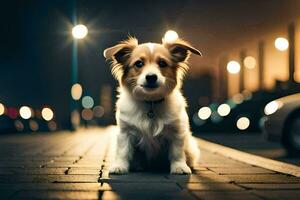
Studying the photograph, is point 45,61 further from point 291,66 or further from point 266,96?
point 266,96

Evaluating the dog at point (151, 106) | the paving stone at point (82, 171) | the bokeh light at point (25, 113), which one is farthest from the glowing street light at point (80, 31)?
the dog at point (151, 106)

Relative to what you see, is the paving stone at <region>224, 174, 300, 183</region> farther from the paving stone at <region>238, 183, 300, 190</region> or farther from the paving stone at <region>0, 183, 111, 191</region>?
the paving stone at <region>0, 183, 111, 191</region>

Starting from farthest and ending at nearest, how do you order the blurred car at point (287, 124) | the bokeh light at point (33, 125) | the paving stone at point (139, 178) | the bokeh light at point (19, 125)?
the bokeh light at point (33, 125), the bokeh light at point (19, 125), the blurred car at point (287, 124), the paving stone at point (139, 178)

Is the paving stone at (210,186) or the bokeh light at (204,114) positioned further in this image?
the bokeh light at (204,114)

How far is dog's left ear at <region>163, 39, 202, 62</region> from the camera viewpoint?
733 centimetres

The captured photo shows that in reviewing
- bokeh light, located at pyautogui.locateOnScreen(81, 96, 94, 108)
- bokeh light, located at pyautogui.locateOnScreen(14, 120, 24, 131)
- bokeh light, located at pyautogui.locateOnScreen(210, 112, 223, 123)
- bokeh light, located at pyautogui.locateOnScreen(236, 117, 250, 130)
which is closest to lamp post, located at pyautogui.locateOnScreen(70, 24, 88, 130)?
bokeh light, located at pyautogui.locateOnScreen(14, 120, 24, 131)

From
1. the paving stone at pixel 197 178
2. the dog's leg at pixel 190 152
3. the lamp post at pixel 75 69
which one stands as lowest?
the paving stone at pixel 197 178

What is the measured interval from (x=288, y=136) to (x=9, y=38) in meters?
36.9

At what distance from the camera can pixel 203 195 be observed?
5.62 m

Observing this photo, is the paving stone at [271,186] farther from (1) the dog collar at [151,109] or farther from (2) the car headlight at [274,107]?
(2) the car headlight at [274,107]

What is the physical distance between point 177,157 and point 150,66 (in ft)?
3.77

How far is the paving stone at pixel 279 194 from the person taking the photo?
5512 millimetres

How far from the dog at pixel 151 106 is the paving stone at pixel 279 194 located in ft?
5.07

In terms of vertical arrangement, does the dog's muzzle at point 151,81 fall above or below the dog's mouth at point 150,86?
above
